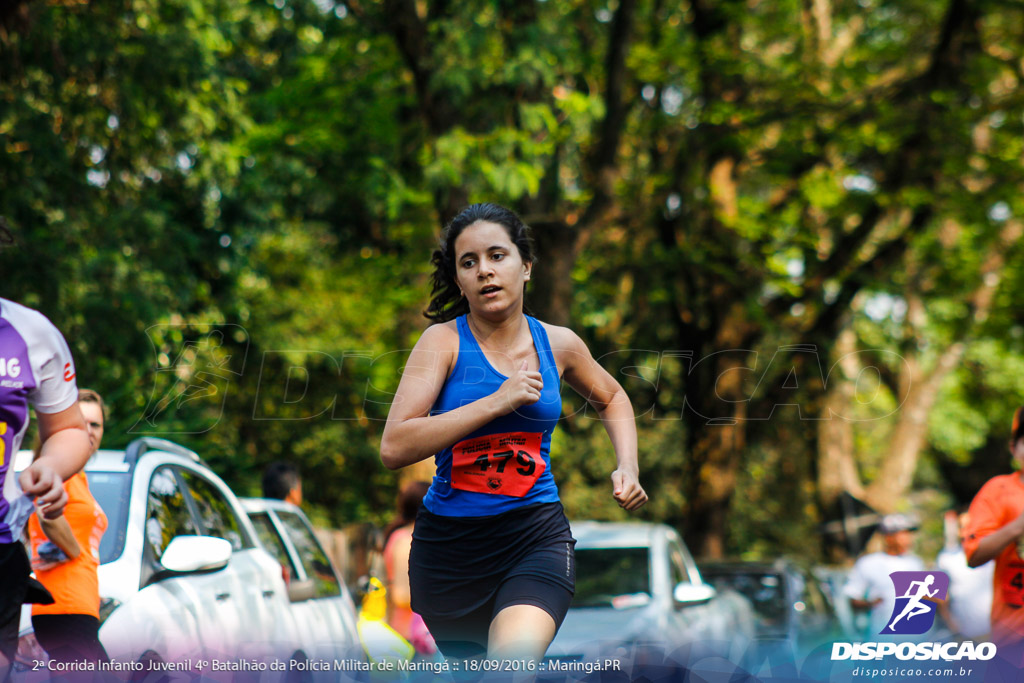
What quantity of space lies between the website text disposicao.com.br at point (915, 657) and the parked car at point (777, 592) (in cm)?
765

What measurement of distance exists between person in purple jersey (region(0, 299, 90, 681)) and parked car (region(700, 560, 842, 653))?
8893 mm

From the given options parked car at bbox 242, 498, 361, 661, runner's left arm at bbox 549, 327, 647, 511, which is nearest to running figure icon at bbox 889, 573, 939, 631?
runner's left arm at bbox 549, 327, 647, 511

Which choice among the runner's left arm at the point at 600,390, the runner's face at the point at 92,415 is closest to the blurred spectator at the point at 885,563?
the runner's left arm at the point at 600,390

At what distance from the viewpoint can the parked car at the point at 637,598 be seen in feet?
24.7

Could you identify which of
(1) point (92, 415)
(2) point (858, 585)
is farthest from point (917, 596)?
(2) point (858, 585)

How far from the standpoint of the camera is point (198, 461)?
580 cm

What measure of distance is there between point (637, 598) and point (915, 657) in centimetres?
488

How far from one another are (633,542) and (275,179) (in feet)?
30.1

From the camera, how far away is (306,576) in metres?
7.23

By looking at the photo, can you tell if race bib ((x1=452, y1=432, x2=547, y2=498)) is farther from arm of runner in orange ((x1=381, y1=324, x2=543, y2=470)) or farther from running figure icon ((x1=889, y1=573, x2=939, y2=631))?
running figure icon ((x1=889, y1=573, x2=939, y2=631))

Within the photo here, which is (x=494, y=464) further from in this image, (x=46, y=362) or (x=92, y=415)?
(x=92, y=415)

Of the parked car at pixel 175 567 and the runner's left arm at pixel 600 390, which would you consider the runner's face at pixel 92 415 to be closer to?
the parked car at pixel 175 567

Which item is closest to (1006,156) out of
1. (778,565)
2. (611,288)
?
(611,288)

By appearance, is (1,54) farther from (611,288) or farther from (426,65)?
(611,288)
